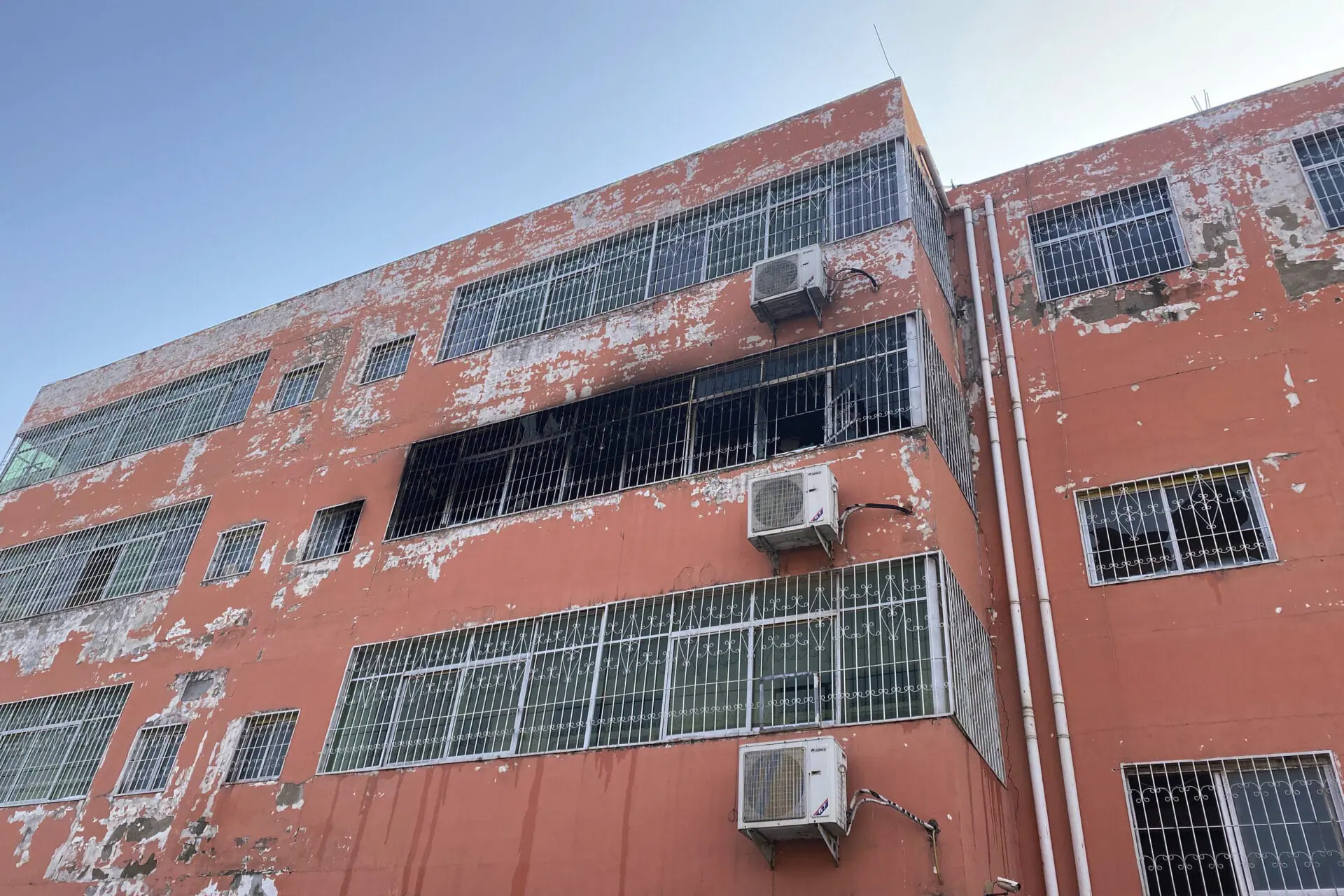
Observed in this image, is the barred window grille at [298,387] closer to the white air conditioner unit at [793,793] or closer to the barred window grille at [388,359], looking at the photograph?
the barred window grille at [388,359]

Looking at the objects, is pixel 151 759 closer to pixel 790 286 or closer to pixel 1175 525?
pixel 790 286

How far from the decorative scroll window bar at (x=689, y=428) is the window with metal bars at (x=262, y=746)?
2.73 meters

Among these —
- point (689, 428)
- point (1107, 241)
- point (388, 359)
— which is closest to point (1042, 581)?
point (689, 428)

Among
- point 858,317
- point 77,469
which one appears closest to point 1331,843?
point 858,317

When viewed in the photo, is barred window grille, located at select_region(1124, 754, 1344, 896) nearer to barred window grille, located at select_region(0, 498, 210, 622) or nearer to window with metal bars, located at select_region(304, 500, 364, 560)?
window with metal bars, located at select_region(304, 500, 364, 560)

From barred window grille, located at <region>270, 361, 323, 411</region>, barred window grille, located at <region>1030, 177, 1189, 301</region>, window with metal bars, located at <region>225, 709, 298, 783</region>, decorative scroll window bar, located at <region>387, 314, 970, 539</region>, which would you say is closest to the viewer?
decorative scroll window bar, located at <region>387, 314, 970, 539</region>

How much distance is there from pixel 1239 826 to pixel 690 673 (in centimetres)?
520

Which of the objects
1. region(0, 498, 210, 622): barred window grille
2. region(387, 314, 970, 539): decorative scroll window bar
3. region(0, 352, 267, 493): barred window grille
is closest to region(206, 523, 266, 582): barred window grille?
region(0, 498, 210, 622): barred window grille

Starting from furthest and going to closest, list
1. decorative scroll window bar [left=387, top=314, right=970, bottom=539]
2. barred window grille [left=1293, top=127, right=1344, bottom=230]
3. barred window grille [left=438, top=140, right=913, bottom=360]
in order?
barred window grille [left=438, top=140, right=913, bottom=360] < barred window grille [left=1293, top=127, right=1344, bottom=230] < decorative scroll window bar [left=387, top=314, right=970, bottom=539]

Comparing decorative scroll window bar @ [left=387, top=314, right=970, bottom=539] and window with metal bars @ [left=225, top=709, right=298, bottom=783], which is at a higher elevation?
decorative scroll window bar @ [left=387, top=314, right=970, bottom=539]

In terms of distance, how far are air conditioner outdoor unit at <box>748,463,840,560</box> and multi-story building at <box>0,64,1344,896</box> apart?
0.16 meters

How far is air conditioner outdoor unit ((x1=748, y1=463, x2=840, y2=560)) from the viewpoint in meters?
9.64

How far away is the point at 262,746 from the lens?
41.7 feet

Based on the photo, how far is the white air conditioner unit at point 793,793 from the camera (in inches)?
322
